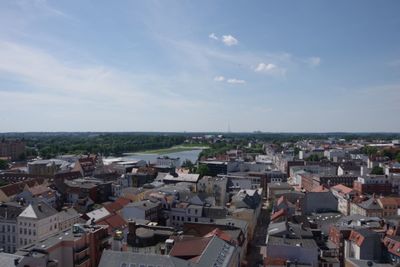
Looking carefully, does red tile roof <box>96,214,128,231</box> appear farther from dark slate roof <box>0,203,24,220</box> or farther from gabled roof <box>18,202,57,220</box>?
dark slate roof <box>0,203,24,220</box>

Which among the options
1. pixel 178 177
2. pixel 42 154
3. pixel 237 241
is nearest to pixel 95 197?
pixel 178 177

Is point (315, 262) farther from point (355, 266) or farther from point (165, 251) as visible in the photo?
point (165, 251)

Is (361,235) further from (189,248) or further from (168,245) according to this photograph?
(168,245)

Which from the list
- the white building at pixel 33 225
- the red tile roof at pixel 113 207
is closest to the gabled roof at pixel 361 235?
the red tile roof at pixel 113 207

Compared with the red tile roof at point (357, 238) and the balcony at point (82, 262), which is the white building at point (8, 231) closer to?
the balcony at point (82, 262)

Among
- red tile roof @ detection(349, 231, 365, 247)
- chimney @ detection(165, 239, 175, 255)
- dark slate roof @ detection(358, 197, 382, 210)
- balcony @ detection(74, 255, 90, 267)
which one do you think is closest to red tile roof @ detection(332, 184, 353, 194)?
dark slate roof @ detection(358, 197, 382, 210)

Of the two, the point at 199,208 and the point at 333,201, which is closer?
the point at 199,208

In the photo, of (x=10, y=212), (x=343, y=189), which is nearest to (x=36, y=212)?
(x=10, y=212)
